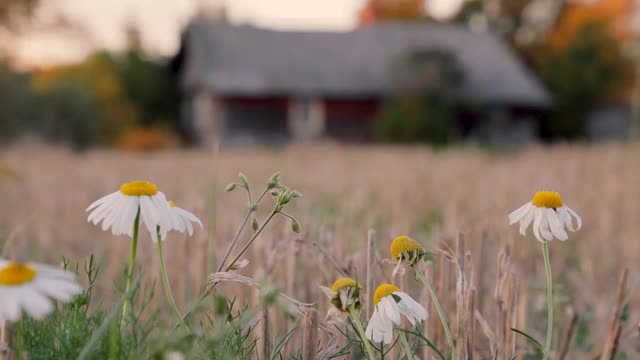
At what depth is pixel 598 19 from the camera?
4494 cm

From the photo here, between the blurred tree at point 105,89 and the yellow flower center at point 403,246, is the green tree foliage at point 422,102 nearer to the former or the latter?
the blurred tree at point 105,89

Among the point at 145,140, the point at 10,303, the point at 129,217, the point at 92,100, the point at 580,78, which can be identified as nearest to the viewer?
the point at 10,303

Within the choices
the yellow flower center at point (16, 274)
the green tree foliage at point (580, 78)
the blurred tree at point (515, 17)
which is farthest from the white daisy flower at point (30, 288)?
the blurred tree at point (515, 17)

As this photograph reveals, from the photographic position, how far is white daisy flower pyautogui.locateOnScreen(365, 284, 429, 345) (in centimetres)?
116

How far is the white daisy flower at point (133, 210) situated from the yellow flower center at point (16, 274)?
0.60 feet

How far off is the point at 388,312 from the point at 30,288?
0.51 m

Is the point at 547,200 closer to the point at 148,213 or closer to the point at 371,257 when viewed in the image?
the point at 371,257

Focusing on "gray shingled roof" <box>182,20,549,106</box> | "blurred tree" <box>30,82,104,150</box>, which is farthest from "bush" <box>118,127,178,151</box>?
"gray shingled roof" <box>182,20,549,106</box>

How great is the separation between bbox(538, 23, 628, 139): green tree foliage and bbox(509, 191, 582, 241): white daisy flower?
142 ft

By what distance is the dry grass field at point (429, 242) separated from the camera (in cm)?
200

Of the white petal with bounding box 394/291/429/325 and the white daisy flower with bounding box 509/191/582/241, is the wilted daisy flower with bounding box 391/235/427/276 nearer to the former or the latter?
the white petal with bounding box 394/291/429/325

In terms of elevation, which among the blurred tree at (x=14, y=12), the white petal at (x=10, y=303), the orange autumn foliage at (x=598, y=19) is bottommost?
the white petal at (x=10, y=303)

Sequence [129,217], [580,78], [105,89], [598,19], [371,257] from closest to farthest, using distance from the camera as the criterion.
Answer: [129,217] < [371,257] < [105,89] < [580,78] < [598,19]

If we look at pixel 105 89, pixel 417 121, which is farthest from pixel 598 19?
pixel 105 89
